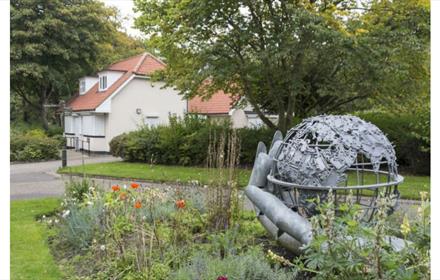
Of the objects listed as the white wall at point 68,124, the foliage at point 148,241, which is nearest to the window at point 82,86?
the white wall at point 68,124

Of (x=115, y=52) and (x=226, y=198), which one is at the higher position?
(x=115, y=52)

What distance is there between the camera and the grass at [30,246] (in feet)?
15.8

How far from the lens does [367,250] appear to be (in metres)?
3.05

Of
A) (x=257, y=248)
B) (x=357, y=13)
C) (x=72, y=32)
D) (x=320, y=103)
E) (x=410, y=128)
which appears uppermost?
(x=72, y=32)

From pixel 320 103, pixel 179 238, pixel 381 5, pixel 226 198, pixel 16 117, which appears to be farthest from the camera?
pixel 16 117

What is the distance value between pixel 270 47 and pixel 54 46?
20.1 m

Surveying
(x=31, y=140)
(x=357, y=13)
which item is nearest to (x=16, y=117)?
(x=31, y=140)

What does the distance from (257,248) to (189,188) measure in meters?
2.78

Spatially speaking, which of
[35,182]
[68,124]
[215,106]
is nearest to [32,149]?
[35,182]

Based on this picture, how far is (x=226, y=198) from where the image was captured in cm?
570

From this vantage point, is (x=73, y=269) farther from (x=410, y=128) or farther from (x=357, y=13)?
(x=410, y=128)

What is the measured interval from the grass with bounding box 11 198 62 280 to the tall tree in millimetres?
6646

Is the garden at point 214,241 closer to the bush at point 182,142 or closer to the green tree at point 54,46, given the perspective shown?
the bush at point 182,142

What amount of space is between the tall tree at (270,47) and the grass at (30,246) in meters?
6.65
